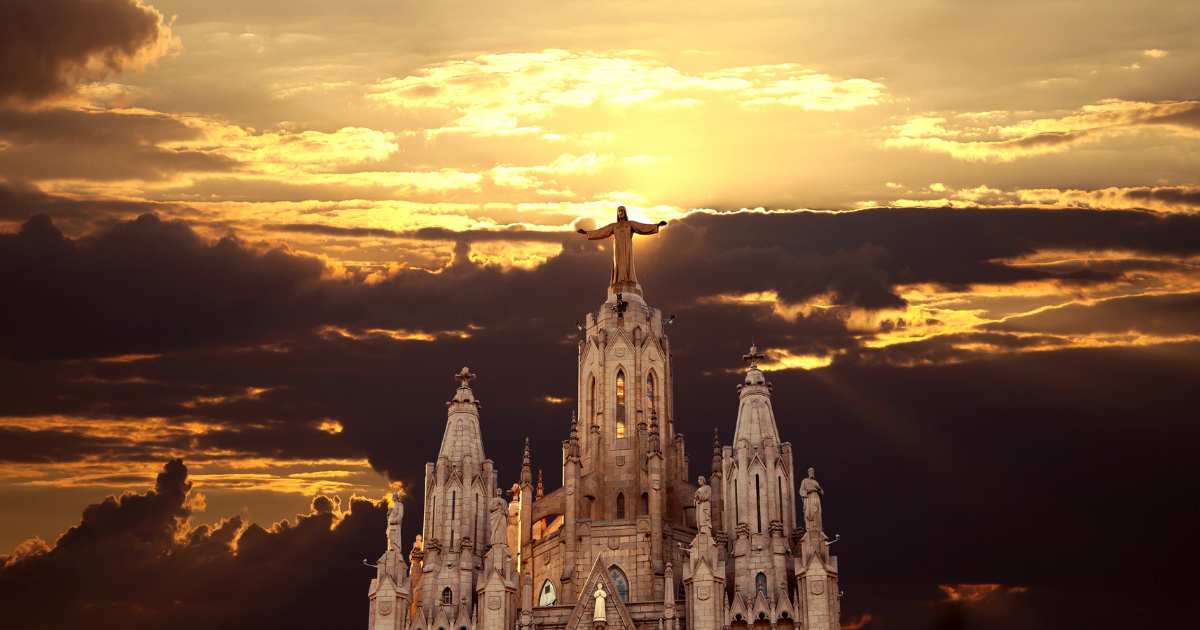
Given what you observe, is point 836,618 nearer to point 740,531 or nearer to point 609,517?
point 740,531

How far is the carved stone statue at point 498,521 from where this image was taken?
285 feet

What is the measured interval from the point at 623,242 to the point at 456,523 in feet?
73.3

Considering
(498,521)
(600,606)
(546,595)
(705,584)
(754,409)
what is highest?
(754,409)

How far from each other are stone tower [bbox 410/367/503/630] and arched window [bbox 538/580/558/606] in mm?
5905

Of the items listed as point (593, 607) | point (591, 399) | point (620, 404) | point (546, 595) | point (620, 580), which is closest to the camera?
point (593, 607)

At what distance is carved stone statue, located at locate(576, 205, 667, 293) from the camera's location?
100312mm

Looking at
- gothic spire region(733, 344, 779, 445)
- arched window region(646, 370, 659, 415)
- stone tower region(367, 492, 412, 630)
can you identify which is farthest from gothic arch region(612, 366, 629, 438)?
stone tower region(367, 492, 412, 630)

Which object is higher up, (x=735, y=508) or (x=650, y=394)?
(x=650, y=394)

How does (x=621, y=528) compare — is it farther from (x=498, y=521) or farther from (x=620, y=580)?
(x=498, y=521)

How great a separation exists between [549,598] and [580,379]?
44.1 feet

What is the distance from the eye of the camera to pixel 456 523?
290 ft

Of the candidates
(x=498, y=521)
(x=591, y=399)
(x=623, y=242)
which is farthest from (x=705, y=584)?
(x=623, y=242)

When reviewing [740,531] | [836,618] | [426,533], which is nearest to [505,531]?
[426,533]

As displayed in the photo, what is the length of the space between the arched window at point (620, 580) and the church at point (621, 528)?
6 centimetres
